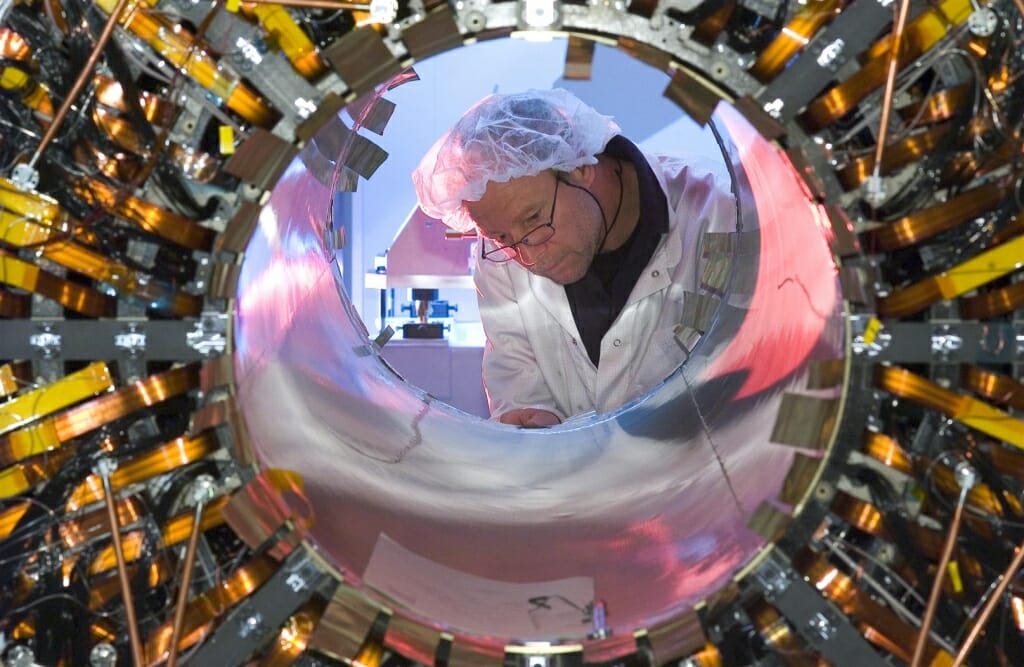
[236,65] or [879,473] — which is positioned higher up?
[236,65]

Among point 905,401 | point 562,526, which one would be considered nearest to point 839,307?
point 905,401

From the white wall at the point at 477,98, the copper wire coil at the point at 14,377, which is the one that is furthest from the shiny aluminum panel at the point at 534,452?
the white wall at the point at 477,98

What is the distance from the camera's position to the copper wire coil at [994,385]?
6.04 ft

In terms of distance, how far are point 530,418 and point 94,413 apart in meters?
2.06

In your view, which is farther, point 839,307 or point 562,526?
point 562,526

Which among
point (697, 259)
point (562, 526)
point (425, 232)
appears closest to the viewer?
point (562, 526)

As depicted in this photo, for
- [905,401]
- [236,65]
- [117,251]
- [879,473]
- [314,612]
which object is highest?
[236,65]

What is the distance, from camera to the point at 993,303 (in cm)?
185

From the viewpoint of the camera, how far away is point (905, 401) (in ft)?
6.10

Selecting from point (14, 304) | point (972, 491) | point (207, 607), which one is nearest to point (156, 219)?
point (14, 304)

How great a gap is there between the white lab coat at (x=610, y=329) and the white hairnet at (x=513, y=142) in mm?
450

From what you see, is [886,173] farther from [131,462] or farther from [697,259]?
[697,259]

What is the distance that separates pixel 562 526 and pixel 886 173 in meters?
1.12

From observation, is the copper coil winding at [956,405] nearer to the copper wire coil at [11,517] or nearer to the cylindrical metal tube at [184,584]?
the cylindrical metal tube at [184,584]
